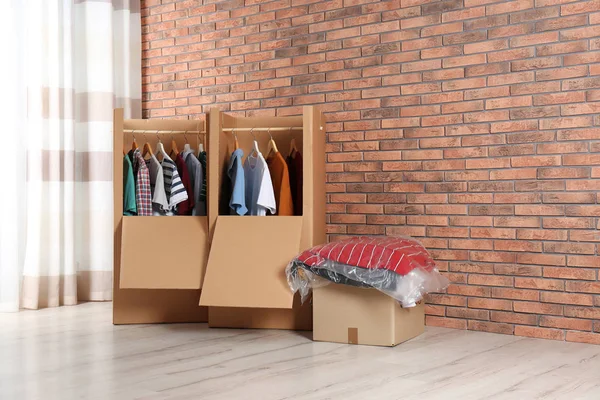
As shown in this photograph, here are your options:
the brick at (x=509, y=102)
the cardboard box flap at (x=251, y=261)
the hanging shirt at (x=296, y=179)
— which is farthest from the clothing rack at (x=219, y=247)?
the brick at (x=509, y=102)

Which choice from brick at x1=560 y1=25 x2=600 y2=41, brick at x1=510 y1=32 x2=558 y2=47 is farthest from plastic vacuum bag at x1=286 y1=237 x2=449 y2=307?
brick at x1=560 y1=25 x2=600 y2=41

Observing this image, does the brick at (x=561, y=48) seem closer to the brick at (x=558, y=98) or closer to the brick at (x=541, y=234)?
the brick at (x=558, y=98)

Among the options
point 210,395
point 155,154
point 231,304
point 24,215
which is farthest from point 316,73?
point 210,395

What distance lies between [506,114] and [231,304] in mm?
1843

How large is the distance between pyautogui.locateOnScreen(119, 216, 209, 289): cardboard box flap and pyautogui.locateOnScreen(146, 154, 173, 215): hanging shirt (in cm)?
16

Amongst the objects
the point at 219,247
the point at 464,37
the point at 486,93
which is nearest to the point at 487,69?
the point at 486,93

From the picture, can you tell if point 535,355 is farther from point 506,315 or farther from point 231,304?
point 231,304

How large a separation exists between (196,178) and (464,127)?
1632 mm

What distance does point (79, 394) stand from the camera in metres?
2.73

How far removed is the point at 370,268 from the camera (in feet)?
11.8

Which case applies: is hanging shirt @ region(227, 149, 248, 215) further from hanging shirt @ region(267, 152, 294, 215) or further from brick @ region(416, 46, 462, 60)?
brick @ region(416, 46, 462, 60)

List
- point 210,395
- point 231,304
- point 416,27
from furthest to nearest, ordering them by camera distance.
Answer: point 416,27 → point 231,304 → point 210,395

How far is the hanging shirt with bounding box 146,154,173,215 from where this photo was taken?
170 inches

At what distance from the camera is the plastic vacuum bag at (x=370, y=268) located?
3.57 meters
